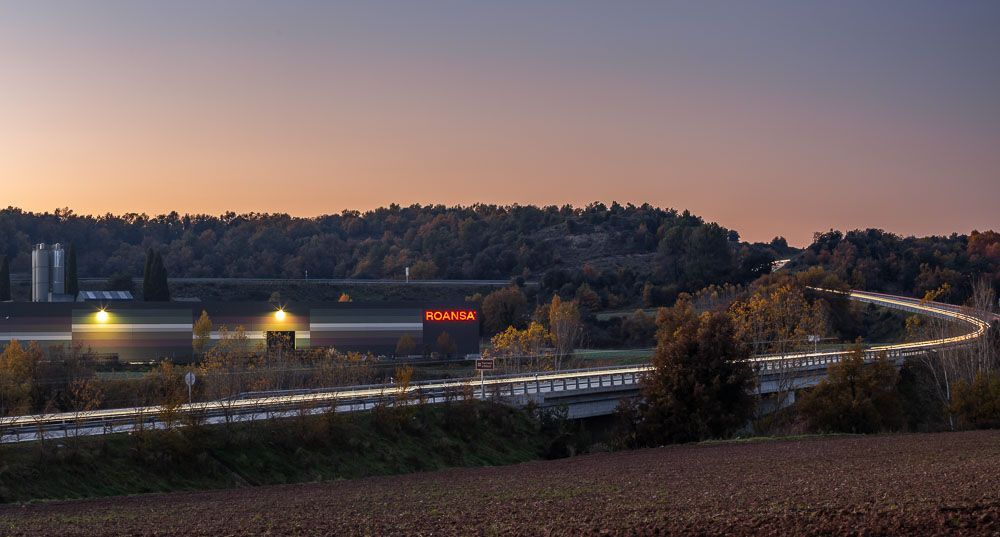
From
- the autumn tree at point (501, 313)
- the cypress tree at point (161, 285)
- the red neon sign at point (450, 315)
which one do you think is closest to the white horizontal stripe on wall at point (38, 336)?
the cypress tree at point (161, 285)

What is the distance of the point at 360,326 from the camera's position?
323ft

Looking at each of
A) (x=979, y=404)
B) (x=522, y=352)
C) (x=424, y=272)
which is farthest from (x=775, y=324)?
(x=424, y=272)

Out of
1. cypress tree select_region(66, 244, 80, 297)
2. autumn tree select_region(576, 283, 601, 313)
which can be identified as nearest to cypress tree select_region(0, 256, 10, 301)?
cypress tree select_region(66, 244, 80, 297)

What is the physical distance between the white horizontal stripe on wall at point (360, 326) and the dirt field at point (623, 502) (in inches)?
2210

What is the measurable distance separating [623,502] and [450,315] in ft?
250

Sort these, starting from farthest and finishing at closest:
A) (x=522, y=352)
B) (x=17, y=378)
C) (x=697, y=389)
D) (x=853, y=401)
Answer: (x=522, y=352), (x=17, y=378), (x=853, y=401), (x=697, y=389)

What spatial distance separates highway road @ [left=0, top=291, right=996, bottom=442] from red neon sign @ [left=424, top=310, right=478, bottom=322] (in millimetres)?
22592

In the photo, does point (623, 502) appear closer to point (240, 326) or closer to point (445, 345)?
point (240, 326)

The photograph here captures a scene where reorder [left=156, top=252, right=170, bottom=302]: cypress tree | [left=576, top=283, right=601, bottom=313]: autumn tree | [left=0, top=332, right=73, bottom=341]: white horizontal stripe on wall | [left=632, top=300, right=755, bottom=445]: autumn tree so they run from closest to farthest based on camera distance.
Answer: [left=632, top=300, right=755, bottom=445]: autumn tree < [left=0, top=332, right=73, bottom=341]: white horizontal stripe on wall < [left=156, top=252, right=170, bottom=302]: cypress tree < [left=576, top=283, right=601, bottom=313]: autumn tree

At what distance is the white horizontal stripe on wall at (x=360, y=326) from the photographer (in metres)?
97.1

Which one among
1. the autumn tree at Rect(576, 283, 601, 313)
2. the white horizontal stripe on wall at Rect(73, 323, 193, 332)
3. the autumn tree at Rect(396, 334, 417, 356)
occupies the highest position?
the autumn tree at Rect(576, 283, 601, 313)

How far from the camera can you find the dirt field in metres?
21.8

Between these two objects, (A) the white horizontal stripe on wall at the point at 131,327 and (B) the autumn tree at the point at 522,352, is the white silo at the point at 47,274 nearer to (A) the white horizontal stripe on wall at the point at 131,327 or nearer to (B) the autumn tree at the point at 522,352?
(A) the white horizontal stripe on wall at the point at 131,327

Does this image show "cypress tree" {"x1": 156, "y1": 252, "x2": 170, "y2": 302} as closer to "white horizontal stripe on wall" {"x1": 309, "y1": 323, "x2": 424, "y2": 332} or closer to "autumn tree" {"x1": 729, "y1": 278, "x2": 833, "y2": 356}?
"white horizontal stripe on wall" {"x1": 309, "y1": 323, "x2": 424, "y2": 332}
